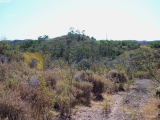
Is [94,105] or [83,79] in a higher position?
[83,79]

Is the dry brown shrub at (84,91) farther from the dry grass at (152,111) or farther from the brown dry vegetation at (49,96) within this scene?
the dry grass at (152,111)

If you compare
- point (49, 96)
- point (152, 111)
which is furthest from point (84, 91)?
point (152, 111)

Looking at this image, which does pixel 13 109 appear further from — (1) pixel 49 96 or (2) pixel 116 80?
(2) pixel 116 80

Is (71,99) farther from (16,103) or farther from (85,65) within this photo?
(85,65)

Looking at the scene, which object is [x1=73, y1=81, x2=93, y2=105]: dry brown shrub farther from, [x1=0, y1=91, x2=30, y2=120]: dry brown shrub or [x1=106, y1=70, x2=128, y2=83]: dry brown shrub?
[x1=106, y1=70, x2=128, y2=83]: dry brown shrub

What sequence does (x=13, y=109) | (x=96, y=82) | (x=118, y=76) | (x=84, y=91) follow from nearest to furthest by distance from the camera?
1. (x=13, y=109)
2. (x=84, y=91)
3. (x=96, y=82)
4. (x=118, y=76)

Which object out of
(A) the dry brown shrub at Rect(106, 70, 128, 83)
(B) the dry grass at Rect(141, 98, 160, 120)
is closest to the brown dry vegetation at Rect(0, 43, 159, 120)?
(B) the dry grass at Rect(141, 98, 160, 120)

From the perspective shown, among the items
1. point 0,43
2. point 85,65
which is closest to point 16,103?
point 85,65

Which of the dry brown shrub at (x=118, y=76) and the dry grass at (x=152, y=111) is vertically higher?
the dry brown shrub at (x=118, y=76)

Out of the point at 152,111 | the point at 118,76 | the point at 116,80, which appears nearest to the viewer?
the point at 152,111

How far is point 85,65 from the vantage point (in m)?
8.43

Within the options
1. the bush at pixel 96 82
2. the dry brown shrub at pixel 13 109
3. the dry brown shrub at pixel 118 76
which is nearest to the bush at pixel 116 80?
the dry brown shrub at pixel 118 76

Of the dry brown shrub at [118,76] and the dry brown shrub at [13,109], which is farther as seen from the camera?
the dry brown shrub at [118,76]

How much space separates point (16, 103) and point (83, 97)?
3.02 m
